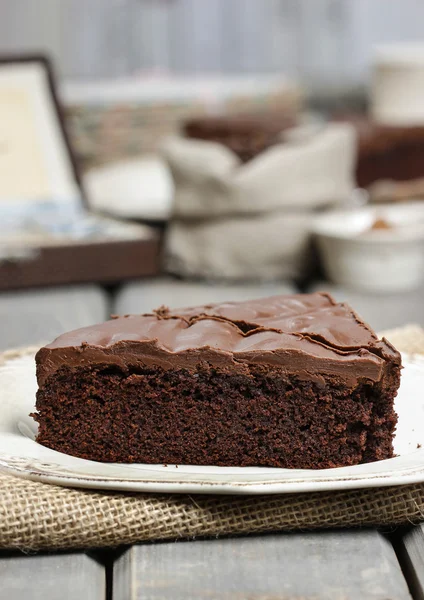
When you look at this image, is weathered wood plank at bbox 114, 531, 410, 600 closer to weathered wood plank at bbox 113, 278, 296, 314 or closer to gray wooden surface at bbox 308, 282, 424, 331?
gray wooden surface at bbox 308, 282, 424, 331

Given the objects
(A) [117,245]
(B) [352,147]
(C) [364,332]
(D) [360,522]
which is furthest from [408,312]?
(D) [360,522]

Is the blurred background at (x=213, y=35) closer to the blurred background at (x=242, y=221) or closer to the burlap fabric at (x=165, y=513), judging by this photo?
the blurred background at (x=242, y=221)

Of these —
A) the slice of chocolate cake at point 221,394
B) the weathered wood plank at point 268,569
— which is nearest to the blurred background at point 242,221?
the slice of chocolate cake at point 221,394

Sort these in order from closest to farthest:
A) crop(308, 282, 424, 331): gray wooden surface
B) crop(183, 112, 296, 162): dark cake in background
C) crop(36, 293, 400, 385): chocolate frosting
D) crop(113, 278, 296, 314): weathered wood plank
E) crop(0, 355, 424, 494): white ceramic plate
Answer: crop(0, 355, 424, 494): white ceramic plate
crop(36, 293, 400, 385): chocolate frosting
crop(308, 282, 424, 331): gray wooden surface
crop(113, 278, 296, 314): weathered wood plank
crop(183, 112, 296, 162): dark cake in background

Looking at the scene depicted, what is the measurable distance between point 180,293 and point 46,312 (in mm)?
370

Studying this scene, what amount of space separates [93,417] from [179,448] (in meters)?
0.13

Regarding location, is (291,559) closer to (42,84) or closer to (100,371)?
(100,371)

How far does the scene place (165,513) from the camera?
112 centimetres

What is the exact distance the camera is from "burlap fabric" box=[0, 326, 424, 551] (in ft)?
3.63

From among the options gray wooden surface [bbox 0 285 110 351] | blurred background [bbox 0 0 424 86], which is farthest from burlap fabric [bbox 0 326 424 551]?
blurred background [bbox 0 0 424 86]

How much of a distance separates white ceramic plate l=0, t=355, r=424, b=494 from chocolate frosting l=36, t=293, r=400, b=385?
0.34ft

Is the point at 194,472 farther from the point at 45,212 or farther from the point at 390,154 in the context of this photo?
the point at 390,154

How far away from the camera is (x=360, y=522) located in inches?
44.7

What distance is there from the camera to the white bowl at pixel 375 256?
91.4 inches
